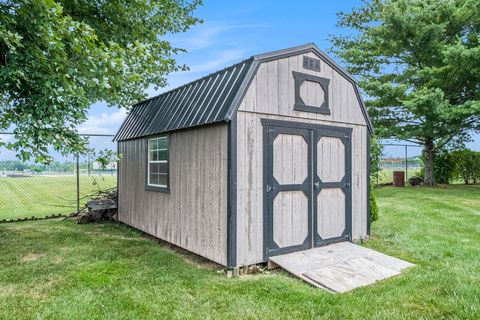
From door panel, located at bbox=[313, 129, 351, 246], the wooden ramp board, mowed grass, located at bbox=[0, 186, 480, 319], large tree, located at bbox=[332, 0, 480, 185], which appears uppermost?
large tree, located at bbox=[332, 0, 480, 185]

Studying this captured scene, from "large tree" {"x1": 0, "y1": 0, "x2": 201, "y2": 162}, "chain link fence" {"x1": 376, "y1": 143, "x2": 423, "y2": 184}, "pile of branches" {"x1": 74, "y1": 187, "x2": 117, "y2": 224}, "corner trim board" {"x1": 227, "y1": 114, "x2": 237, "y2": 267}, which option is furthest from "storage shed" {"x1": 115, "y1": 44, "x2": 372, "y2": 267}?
"chain link fence" {"x1": 376, "y1": 143, "x2": 423, "y2": 184}

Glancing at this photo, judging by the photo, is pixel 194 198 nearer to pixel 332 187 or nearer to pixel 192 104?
pixel 192 104

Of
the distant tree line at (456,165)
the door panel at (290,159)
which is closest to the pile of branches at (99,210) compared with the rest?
the door panel at (290,159)

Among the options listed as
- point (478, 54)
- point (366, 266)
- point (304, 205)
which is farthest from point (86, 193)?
point (478, 54)

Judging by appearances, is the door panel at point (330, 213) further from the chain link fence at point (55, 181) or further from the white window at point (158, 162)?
the chain link fence at point (55, 181)

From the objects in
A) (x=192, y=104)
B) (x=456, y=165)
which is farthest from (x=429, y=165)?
(x=192, y=104)

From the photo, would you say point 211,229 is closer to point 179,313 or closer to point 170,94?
point 179,313

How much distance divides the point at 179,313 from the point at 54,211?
7.73m

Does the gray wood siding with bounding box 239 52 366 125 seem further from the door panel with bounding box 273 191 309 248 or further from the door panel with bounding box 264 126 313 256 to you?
the door panel with bounding box 273 191 309 248

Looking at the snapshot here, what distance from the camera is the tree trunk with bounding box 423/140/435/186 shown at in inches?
586

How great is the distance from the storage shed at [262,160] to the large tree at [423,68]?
828cm

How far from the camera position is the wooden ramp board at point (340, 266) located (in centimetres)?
394

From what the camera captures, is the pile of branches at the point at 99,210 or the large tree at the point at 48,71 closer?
the large tree at the point at 48,71

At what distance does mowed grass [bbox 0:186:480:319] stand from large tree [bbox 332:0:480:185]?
8126 mm
